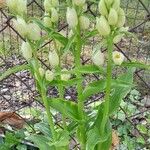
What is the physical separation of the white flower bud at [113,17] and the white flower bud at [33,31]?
0.24 meters

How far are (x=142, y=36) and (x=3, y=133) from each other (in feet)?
4.09

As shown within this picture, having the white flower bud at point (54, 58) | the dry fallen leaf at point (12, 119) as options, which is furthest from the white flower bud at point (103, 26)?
the dry fallen leaf at point (12, 119)

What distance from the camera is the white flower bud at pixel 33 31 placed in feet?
4.50

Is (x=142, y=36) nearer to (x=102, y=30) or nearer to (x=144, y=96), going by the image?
(x=144, y=96)

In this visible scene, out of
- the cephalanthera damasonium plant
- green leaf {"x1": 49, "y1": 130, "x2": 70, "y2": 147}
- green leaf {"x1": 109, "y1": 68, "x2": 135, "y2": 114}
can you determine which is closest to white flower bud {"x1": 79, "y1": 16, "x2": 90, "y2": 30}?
the cephalanthera damasonium plant

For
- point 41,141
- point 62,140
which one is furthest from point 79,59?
point 41,141

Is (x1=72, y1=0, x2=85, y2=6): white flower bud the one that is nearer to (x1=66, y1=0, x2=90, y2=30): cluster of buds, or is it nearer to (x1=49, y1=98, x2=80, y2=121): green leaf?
(x1=66, y1=0, x2=90, y2=30): cluster of buds

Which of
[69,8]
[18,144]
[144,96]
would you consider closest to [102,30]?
[69,8]

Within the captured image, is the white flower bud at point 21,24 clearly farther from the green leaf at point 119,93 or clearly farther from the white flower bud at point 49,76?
the green leaf at point 119,93

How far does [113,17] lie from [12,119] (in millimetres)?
1286

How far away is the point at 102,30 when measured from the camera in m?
1.26

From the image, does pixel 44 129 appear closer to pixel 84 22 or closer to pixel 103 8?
pixel 84 22

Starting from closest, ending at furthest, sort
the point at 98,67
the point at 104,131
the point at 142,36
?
Answer: the point at 98,67 → the point at 104,131 → the point at 142,36

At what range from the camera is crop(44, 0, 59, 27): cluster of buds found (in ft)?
4.59
